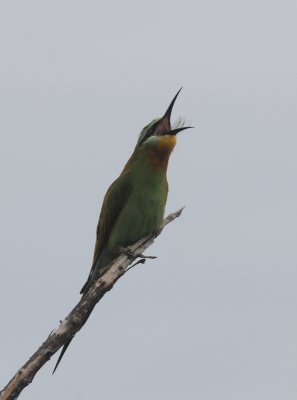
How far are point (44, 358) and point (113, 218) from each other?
191 cm

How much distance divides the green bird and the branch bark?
0.71m

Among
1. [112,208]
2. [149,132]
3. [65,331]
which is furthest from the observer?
[149,132]

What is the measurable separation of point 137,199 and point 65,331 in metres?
1.71

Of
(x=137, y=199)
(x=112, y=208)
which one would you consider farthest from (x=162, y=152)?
(x=112, y=208)

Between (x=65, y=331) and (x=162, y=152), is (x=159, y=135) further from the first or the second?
(x=65, y=331)

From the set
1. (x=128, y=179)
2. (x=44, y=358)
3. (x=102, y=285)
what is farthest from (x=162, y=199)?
(x=44, y=358)

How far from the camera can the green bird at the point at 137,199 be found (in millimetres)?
5641

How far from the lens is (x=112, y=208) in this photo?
5.82 meters

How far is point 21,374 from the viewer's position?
3867mm

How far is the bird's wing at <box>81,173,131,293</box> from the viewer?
5.77 metres

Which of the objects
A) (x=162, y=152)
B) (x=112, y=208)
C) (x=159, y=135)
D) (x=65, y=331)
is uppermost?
(x=159, y=135)

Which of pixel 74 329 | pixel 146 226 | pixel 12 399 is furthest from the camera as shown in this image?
pixel 146 226

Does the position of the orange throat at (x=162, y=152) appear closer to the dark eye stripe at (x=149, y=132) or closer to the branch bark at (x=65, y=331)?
the dark eye stripe at (x=149, y=132)

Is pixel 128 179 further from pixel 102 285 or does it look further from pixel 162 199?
pixel 102 285
